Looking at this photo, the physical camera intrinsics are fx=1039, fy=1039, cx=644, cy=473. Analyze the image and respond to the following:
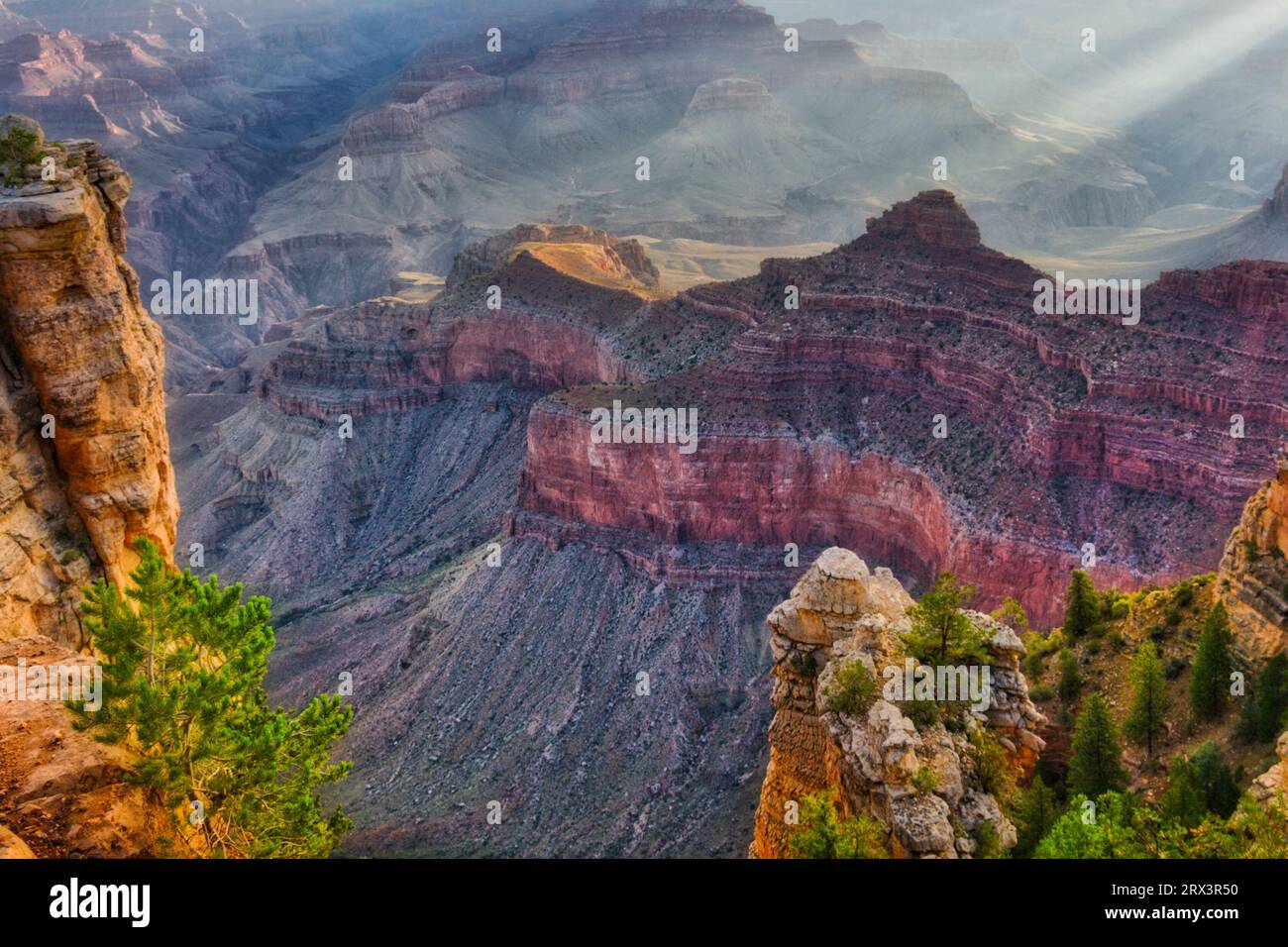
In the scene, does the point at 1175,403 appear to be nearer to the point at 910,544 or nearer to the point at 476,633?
the point at 910,544

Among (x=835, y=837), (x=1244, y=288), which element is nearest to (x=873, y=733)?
(x=835, y=837)

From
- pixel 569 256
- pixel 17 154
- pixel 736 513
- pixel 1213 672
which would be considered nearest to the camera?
pixel 17 154

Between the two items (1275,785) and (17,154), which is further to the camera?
(17,154)

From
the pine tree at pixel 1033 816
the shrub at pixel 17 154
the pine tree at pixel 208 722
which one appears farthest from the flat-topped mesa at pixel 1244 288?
the shrub at pixel 17 154

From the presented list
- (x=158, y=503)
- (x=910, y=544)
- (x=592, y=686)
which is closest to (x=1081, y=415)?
(x=910, y=544)

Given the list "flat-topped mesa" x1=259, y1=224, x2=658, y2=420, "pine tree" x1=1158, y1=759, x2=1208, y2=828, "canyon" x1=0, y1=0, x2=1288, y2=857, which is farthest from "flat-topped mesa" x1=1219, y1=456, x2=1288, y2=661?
"flat-topped mesa" x1=259, y1=224, x2=658, y2=420

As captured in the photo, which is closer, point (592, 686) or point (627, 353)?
point (592, 686)

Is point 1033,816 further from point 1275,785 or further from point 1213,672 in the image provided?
point 1213,672
